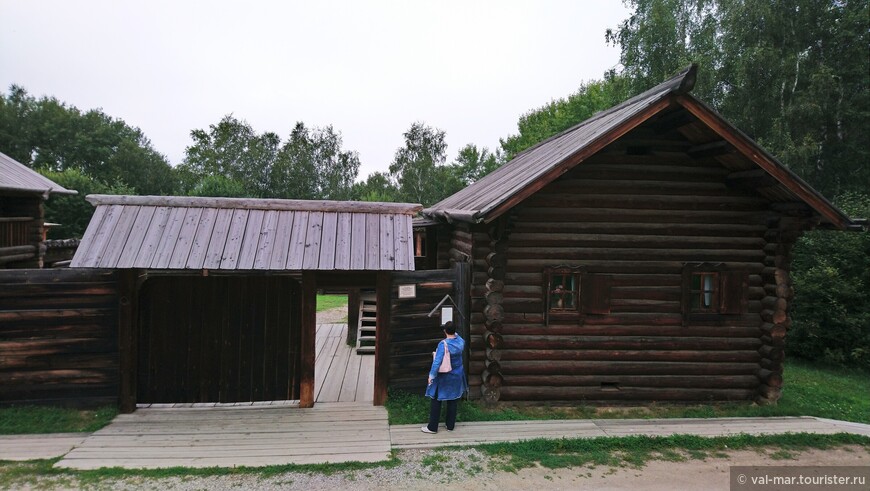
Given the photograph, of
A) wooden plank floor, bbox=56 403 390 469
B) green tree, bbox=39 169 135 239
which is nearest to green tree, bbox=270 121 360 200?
green tree, bbox=39 169 135 239

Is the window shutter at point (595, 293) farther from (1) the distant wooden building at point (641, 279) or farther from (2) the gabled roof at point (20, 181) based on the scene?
(2) the gabled roof at point (20, 181)

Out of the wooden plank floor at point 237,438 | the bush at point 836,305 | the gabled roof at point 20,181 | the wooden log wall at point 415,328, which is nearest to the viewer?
the wooden plank floor at point 237,438

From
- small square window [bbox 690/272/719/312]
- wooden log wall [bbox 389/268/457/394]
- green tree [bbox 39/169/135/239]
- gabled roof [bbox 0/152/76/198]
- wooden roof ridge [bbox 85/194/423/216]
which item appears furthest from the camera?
green tree [bbox 39/169/135/239]

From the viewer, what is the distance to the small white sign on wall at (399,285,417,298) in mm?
8656

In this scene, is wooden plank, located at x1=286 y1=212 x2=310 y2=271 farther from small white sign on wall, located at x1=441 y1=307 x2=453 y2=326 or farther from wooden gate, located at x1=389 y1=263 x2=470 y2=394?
small white sign on wall, located at x1=441 y1=307 x2=453 y2=326

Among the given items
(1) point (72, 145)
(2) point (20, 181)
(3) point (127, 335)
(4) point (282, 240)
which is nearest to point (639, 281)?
(4) point (282, 240)

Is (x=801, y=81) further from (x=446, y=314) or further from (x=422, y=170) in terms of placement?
(x=422, y=170)

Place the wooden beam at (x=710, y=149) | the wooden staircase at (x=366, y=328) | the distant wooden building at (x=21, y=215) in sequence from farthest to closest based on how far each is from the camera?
the distant wooden building at (x=21, y=215) → the wooden staircase at (x=366, y=328) → the wooden beam at (x=710, y=149)

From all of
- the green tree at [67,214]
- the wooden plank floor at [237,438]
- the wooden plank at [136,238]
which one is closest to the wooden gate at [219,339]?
the wooden plank floor at [237,438]

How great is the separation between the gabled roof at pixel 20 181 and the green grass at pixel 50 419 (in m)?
11.0

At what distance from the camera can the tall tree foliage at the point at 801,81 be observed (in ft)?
66.7

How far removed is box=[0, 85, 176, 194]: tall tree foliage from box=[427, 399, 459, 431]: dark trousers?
49.4 meters

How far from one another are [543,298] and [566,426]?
7.38ft

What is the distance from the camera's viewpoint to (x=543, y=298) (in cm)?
884
